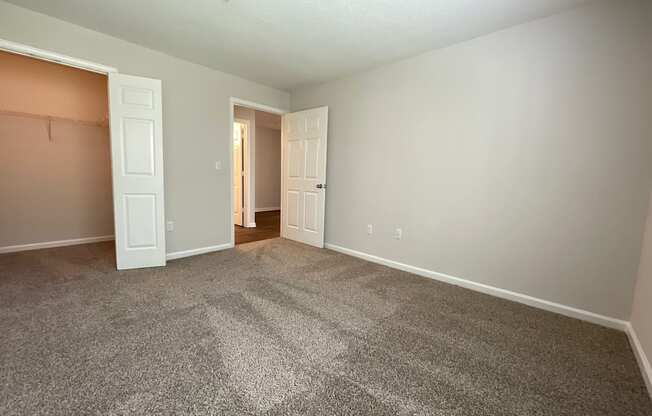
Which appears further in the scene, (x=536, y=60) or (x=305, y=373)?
(x=536, y=60)

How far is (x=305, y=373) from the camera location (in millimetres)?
1495

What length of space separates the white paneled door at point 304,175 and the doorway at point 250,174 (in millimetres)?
504

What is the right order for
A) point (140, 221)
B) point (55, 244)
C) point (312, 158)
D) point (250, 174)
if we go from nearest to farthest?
point (140, 221) < point (55, 244) < point (312, 158) < point (250, 174)

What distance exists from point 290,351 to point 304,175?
9.57ft

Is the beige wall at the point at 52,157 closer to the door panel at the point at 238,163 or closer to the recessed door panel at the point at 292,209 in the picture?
the door panel at the point at 238,163

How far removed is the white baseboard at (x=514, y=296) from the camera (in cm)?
211

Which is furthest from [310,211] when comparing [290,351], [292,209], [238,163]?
[290,351]

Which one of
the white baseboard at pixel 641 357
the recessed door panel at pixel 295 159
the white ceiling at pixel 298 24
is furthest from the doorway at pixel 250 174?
the white baseboard at pixel 641 357

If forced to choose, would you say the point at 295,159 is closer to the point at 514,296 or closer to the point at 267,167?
the point at 514,296

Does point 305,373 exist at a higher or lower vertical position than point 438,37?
lower

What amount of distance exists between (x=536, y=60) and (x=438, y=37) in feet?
2.81

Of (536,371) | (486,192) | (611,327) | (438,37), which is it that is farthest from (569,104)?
(536,371)

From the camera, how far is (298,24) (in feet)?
7.96

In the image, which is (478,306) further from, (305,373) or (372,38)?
(372,38)
